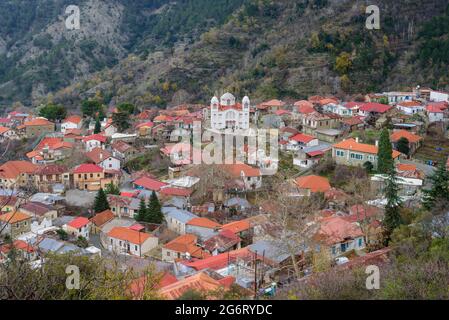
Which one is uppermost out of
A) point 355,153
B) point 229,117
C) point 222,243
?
point 229,117

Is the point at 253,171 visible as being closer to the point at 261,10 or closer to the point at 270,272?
the point at 270,272

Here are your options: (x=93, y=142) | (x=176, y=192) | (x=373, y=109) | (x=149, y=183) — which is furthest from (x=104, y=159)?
(x=373, y=109)

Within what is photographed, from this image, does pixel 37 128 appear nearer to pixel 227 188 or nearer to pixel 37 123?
pixel 37 123

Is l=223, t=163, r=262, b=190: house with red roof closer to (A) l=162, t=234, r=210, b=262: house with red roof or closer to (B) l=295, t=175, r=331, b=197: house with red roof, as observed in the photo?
(B) l=295, t=175, r=331, b=197: house with red roof

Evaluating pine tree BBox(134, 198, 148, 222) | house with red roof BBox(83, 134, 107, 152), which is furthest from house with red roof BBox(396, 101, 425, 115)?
pine tree BBox(134, 198, 148, 222)

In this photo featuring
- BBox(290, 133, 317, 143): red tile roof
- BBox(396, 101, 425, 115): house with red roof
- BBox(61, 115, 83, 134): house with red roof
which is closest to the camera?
BBox(290, 133, 317, 143): red tile roof

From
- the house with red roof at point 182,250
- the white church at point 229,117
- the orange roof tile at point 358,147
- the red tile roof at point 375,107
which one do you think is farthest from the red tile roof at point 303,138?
the house with red roof at point 182,250

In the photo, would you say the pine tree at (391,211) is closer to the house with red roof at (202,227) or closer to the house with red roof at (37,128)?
the house with red roof at (202,227)
